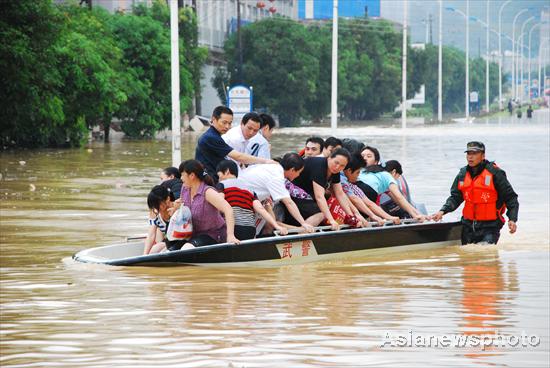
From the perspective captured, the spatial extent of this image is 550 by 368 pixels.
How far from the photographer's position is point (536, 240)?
58.9ft

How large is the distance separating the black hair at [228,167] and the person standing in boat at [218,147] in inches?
17.8

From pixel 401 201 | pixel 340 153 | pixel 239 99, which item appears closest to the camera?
pixel 340 153

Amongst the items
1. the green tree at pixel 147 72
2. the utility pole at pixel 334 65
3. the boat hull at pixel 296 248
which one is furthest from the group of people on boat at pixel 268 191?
the green tree at pixel 147 72

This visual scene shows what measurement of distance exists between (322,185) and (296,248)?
83 centimetres

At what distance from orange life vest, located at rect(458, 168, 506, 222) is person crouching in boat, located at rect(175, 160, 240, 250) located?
3.58 m

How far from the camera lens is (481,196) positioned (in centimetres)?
1612

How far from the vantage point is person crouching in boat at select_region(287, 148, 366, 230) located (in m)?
14.9

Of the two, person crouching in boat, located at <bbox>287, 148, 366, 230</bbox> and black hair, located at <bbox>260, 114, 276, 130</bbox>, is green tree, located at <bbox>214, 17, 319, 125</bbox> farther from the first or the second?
person crouching in boat, located at <bbox>287, 148, 366, 230</bbox>

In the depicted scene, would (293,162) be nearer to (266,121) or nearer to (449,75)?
(266,121)

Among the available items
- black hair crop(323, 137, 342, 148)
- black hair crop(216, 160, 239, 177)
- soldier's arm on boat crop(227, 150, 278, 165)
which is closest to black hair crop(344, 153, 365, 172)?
black hair crop(323, 137, 342, 148)

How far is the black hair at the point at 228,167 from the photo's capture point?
14.0 m

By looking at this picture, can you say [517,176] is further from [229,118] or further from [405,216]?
[229,118]

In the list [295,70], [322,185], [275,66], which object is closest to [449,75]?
[295,70]

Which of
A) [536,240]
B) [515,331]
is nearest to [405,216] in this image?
[536,240]
